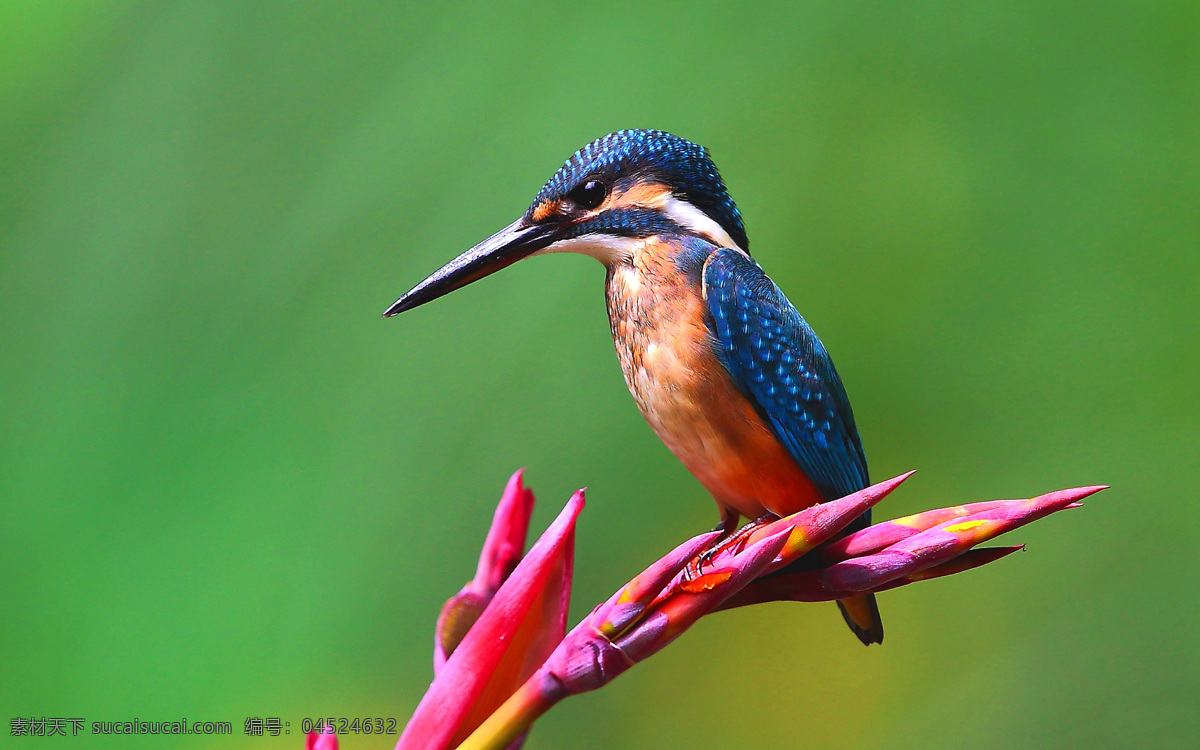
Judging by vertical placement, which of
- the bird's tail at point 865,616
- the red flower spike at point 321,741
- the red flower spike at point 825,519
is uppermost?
the red flower spike at point 825,519

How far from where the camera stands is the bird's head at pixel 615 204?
20.9 inches

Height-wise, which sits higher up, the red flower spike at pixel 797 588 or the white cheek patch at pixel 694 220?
the white cheek patch at pixel 694 220

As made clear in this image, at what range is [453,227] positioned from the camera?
1210 mm

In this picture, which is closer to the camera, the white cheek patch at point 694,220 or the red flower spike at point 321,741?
the red flower spike at point 321,741

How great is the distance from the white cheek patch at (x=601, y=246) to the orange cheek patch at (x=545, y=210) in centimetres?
2

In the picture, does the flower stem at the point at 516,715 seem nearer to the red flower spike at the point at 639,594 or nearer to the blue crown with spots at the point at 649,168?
the red flower spike at the point at 639,594

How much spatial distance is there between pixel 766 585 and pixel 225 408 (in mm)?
1012

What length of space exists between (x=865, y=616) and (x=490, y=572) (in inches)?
10.5

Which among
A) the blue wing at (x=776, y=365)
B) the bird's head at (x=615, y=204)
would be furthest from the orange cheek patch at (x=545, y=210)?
the blue wing at (x=776, y=365)

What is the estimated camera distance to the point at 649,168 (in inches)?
21.8

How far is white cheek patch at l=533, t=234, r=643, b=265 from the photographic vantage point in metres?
0.54

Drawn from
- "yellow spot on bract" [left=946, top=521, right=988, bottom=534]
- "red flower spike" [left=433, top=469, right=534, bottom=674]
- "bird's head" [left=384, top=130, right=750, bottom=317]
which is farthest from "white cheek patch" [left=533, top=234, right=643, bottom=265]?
"yellow spot on bract" [left=946, top=521, right=988, bottom=534]

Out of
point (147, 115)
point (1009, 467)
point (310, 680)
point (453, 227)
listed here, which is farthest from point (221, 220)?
point (1009, 467)

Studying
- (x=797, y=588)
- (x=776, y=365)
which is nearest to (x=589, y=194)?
(x=776, y=365)
